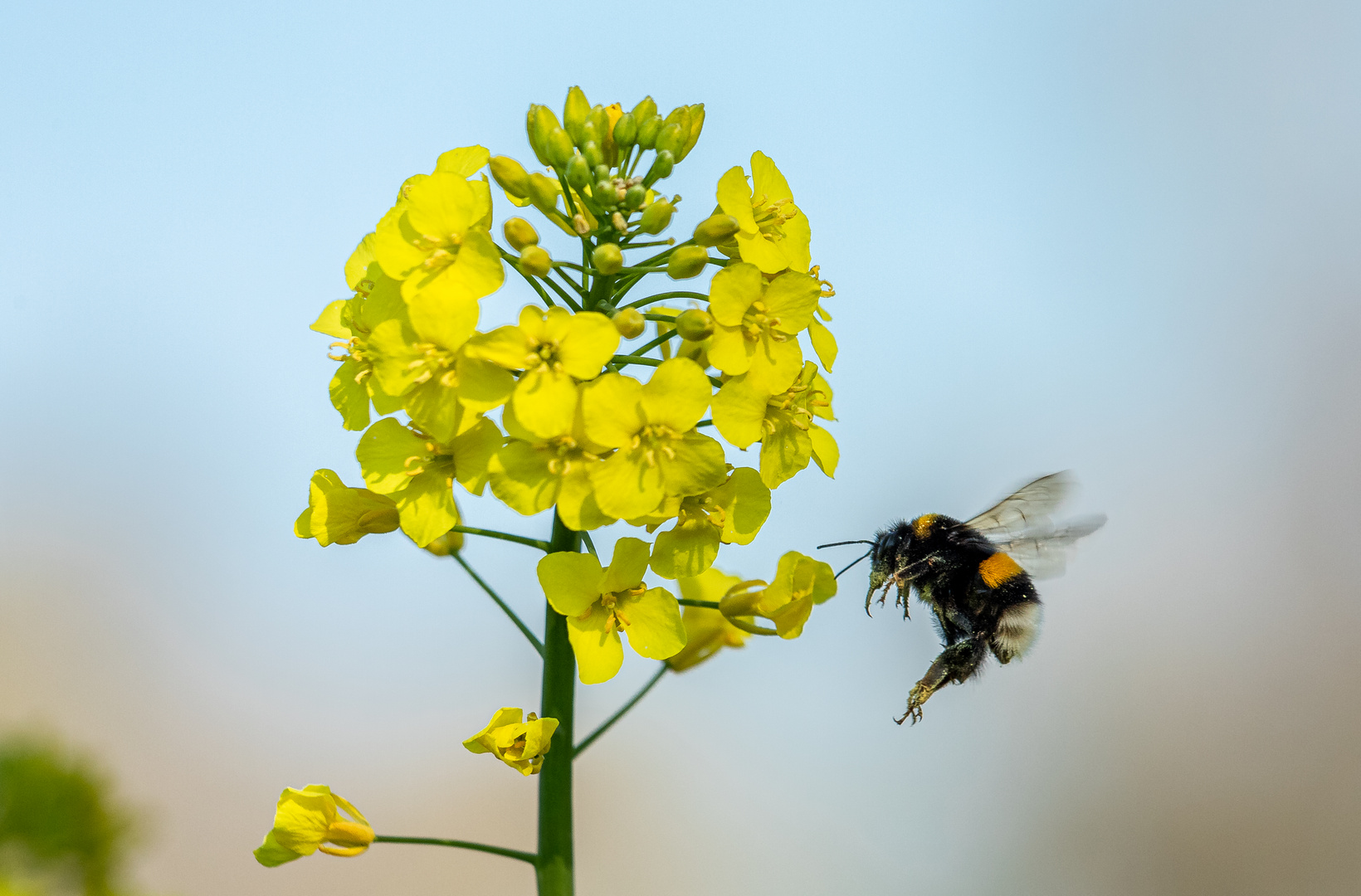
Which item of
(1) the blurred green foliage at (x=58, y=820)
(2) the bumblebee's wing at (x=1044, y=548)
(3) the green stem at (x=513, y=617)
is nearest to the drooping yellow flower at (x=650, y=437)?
(3) the green stem at (x=513, y=617)

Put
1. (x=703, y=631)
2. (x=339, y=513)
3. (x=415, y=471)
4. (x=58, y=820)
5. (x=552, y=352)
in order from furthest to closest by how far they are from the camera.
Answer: (x=58, y=820) → (x=703, y=631) → (x=339, y=513) → (x=415, y=471) → (x=552, y=352)

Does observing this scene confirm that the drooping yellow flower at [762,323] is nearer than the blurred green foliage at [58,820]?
Yes

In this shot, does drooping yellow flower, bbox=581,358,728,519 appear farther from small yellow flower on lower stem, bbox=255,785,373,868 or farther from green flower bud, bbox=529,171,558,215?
small yellow flower on lower stem, bbox=255,785,373,868

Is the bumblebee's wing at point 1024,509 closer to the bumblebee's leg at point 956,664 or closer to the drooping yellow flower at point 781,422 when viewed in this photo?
the bumblebee's leg at point 956,664

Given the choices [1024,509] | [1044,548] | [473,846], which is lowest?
[473,846]

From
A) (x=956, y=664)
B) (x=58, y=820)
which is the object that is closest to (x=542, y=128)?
(x=956, y=664)

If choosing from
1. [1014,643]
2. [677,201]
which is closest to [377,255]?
[677,201]

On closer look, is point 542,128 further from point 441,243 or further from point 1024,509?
point 1024,509
